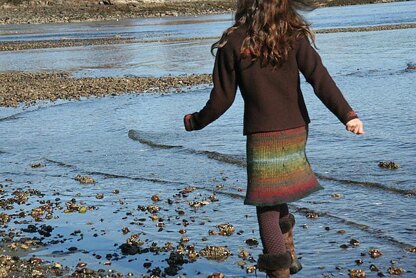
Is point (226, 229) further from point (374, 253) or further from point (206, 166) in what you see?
point (206, 166)

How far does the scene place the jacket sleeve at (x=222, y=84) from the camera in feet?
15.7

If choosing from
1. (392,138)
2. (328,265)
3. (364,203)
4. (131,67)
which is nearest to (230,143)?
(392,138)

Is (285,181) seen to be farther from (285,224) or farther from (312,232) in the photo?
(312,232)

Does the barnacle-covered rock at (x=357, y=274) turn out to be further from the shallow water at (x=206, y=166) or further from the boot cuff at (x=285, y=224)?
the boot cuff at (x=285, y=224)

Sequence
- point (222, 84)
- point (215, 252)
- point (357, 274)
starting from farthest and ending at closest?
point (215, 252) < point (357, 274) < point (222, 84)

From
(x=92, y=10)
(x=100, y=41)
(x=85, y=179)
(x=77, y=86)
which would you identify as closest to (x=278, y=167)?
(x=85, y=179)

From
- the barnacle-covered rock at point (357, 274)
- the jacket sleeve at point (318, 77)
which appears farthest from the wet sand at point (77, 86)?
the jacket sleeve at point (318, 77)

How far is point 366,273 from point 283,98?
168 centimetres

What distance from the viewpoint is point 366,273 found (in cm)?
561

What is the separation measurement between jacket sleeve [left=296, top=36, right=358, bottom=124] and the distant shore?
90593 mm

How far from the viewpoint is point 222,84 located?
4.88 m

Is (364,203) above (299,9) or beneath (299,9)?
beneath

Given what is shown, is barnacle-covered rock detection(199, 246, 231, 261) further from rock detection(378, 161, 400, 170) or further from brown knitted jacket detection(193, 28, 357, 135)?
rock detection(378, 161, 400, 170)

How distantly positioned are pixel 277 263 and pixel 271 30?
155 centimetres
